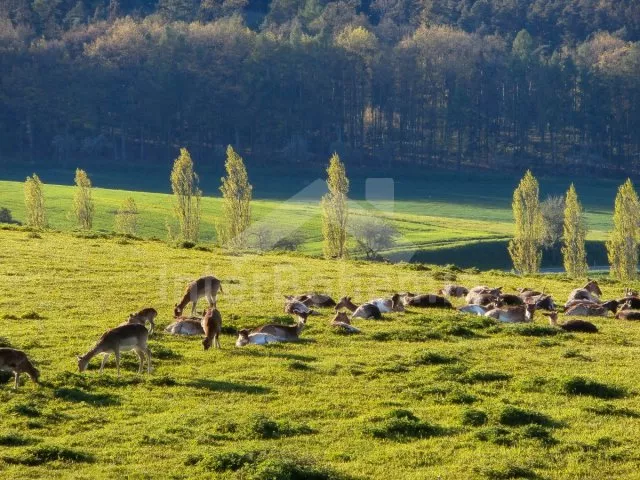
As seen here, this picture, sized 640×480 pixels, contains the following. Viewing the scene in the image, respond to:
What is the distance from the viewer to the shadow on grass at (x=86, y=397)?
55.8ft

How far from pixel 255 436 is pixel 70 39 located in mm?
154121

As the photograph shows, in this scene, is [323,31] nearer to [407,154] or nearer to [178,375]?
[407,154]

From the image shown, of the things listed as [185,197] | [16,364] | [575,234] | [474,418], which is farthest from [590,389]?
[575,234]

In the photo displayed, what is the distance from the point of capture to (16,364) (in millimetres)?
17391

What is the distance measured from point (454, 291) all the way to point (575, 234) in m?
44.2

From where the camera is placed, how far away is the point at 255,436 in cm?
1541

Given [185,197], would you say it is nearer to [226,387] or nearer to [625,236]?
[625,236]

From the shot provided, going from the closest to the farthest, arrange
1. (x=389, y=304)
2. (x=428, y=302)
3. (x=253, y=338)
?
(x=253, y=338) → (x=389, y=304) → (x=428, y=302)

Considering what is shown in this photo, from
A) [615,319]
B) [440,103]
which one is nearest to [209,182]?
[440,103]

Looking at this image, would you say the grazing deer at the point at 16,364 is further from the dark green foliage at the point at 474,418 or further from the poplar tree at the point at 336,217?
the poplar tree at the point at 336,217

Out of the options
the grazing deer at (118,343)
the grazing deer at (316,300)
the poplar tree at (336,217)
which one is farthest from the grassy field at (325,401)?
the poplar tree at (336,217)

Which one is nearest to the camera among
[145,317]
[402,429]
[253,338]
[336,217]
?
[402,429]

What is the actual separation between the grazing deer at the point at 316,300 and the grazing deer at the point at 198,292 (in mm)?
2668

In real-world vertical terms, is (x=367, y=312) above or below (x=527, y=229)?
below
